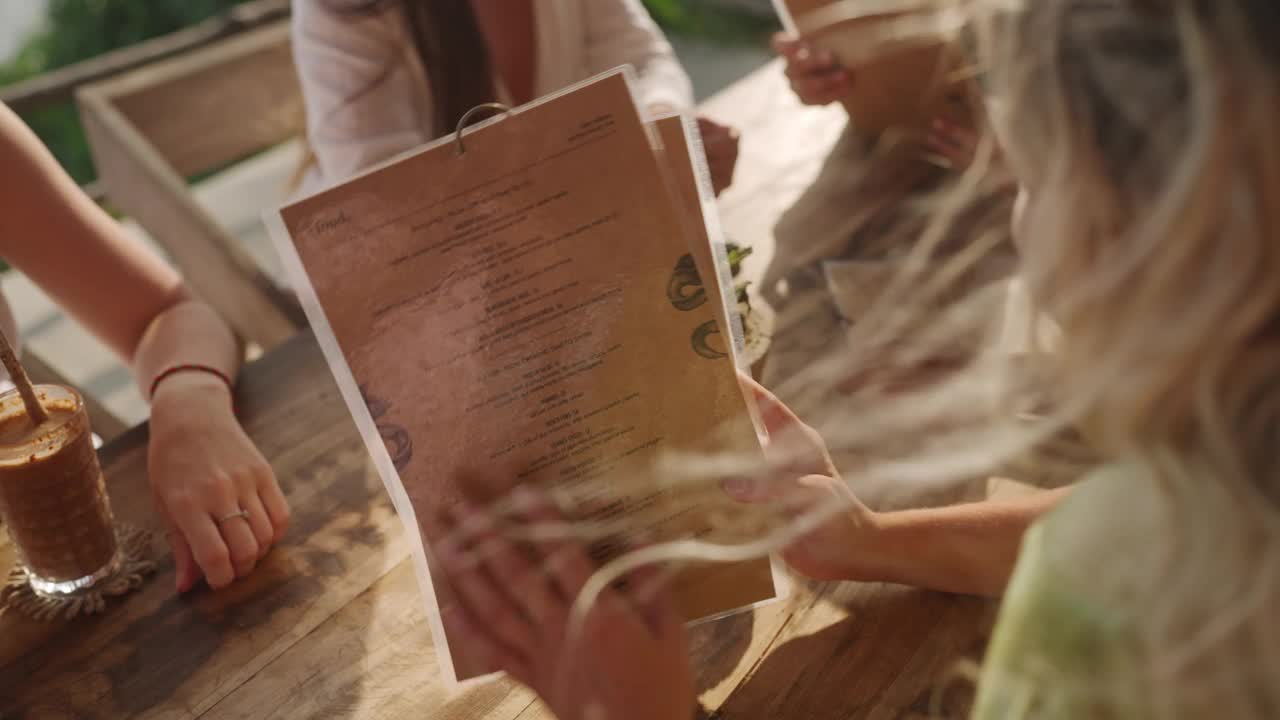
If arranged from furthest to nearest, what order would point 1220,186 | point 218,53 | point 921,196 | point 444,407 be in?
1. point 218,53
2. point 921,196
3. point 444,407
4. point 1220,186

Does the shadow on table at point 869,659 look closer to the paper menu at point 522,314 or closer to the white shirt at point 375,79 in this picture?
the paper menu at point 522,314

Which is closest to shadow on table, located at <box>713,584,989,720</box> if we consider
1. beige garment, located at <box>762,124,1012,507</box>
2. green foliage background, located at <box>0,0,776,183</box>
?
beige garment, located at <box>762,124,1012,507</box>

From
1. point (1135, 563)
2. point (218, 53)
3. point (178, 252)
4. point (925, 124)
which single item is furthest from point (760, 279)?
point (218, 53)

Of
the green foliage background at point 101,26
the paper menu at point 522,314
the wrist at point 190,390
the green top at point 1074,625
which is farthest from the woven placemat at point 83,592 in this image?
the green foliage background at point 101,26

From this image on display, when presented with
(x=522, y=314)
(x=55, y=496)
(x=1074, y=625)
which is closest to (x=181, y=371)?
(x=55, y=496)

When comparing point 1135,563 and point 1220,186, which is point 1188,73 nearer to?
point 1220,186

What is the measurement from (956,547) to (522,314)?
36cm

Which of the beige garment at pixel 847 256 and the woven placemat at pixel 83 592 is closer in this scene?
the woven placemat at pixel 83 592

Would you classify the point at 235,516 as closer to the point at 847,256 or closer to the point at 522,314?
the point at 522,314

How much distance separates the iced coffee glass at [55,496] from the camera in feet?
2.42

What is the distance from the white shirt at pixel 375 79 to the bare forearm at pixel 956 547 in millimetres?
815

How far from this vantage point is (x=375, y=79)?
4.47ft

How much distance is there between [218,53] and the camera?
1.75m

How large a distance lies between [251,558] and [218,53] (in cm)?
128
